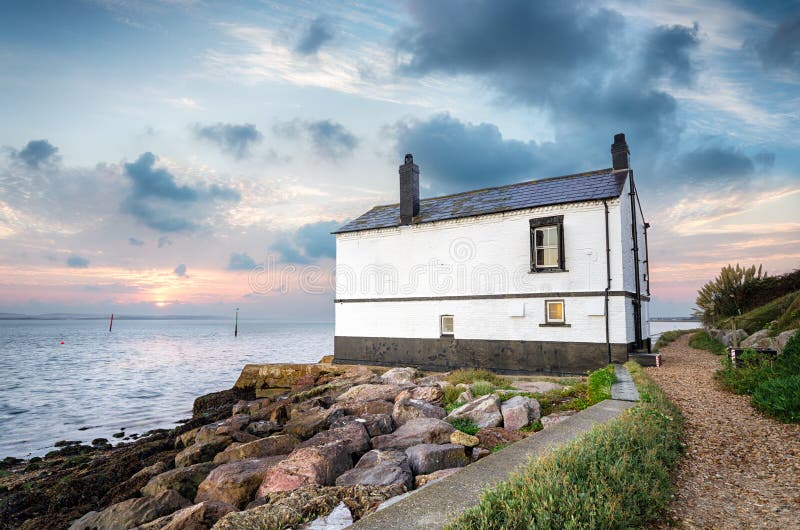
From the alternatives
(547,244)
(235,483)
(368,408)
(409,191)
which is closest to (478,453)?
(235,483)

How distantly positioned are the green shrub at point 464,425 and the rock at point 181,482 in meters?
4.94

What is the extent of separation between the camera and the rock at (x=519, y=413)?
9.20 metres

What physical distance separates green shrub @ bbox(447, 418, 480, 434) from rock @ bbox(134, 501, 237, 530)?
455 cm

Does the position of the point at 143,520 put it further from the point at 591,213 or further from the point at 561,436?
the point at 591,213

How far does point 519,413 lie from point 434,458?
3.10m

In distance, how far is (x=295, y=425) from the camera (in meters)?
10.5

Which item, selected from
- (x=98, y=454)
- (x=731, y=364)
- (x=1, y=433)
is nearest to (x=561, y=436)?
(x=731, y=364)

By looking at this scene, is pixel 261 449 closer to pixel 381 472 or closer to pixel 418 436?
pixel 418 436

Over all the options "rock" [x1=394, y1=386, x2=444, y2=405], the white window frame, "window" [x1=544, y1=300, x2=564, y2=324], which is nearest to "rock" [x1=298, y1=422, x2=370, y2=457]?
"rock" [x1=394, y1=386, x2=444, y2=405]

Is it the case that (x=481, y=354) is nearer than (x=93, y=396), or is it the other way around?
(x=481, y=354)

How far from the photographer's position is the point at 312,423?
1037 cm

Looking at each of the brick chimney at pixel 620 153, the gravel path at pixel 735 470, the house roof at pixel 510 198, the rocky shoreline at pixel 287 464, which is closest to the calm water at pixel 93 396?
the rocky shoreline at pixel 287 464

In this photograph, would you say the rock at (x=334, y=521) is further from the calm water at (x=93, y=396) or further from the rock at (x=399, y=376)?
the calm water at (x=93, y=396)

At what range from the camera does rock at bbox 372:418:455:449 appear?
8305mm
